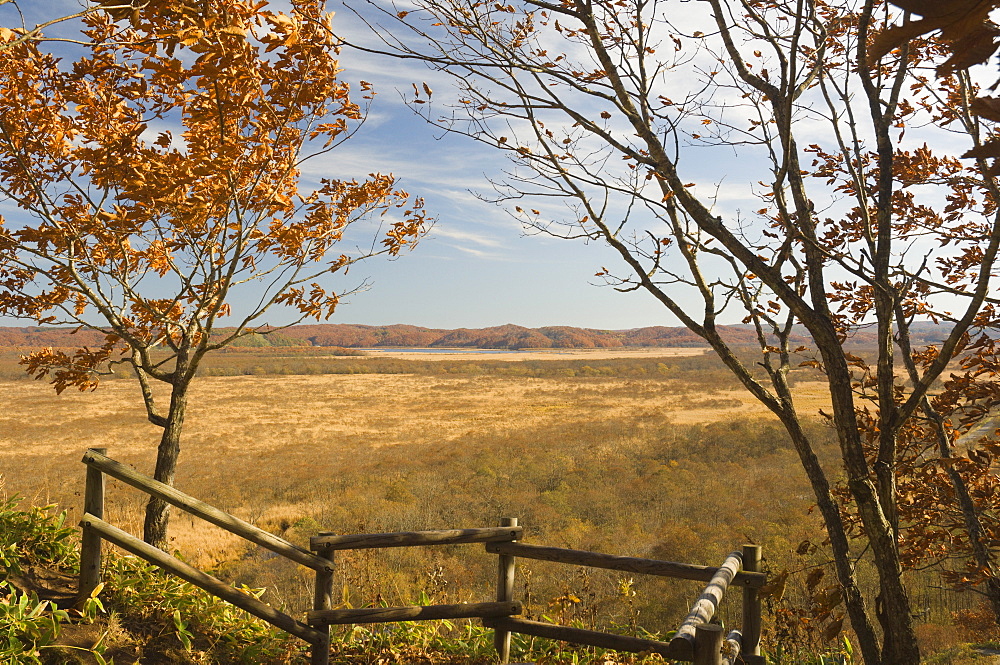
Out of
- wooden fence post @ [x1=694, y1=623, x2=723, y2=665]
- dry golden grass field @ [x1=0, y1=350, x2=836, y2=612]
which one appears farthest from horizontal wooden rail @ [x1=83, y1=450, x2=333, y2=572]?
wooden fence post @ [x1=694, y1=623, x2=723, y2=665]

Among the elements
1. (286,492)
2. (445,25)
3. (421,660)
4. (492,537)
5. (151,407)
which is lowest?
(286,492)

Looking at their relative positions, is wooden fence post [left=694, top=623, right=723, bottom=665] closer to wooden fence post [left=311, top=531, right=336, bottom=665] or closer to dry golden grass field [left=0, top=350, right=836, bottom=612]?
wooden fence post [left=311, top=531, right=336, bottom=665]

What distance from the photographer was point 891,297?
11.8 feet

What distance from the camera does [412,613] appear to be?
4.98m

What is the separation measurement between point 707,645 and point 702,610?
401 mm

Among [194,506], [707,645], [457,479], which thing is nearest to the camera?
[707,645]

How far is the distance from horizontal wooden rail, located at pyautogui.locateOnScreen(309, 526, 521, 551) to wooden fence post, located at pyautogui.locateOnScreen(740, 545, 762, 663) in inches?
71.2

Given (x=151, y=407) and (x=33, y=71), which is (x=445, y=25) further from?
(x=151, y=407)

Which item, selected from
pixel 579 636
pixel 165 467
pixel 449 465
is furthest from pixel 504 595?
pixel 449 465

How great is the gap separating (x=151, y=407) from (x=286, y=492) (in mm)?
10424

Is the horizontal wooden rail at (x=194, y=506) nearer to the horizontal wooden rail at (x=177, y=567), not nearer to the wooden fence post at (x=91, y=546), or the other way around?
the wooden fence post at (x=91, y=546)

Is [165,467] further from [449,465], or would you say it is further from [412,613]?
[449,465]

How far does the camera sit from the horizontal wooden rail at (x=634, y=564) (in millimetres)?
4531

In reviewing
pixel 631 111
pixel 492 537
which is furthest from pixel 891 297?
pixel 492 537
